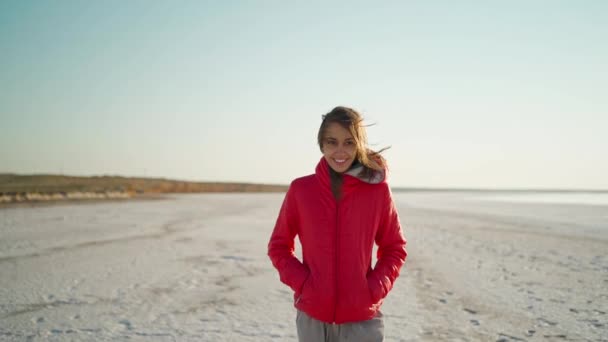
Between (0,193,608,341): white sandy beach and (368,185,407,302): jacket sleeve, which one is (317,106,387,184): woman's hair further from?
(0,193,608,341): white sandy beach

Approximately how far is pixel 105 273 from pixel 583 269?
8089mm

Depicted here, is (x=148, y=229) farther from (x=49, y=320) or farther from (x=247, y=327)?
(x=247, y=327)

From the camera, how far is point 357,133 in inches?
81.0

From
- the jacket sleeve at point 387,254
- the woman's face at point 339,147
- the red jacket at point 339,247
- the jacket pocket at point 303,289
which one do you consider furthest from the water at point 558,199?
the jacket pocket at point 303,289

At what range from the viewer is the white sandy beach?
4047 mm

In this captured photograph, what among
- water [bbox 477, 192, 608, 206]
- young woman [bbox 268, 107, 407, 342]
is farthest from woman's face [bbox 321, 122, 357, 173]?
water [bbox 477, 192, 608, 206]

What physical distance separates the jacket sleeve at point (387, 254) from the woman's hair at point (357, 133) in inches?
5.8

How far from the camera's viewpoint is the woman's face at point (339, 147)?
80.8 inches

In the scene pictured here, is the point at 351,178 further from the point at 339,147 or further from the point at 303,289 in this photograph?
the point at 303,289

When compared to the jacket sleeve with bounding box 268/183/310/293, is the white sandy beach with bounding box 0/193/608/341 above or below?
below

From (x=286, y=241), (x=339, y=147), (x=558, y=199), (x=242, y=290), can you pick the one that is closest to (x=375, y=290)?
(x=286, y=241)

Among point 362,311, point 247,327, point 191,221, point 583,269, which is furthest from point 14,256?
point 583,269

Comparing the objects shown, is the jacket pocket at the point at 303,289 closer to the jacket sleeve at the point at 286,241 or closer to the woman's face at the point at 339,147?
the jacket sleeve at the point at 286,241

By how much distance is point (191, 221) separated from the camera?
47.8 ft
